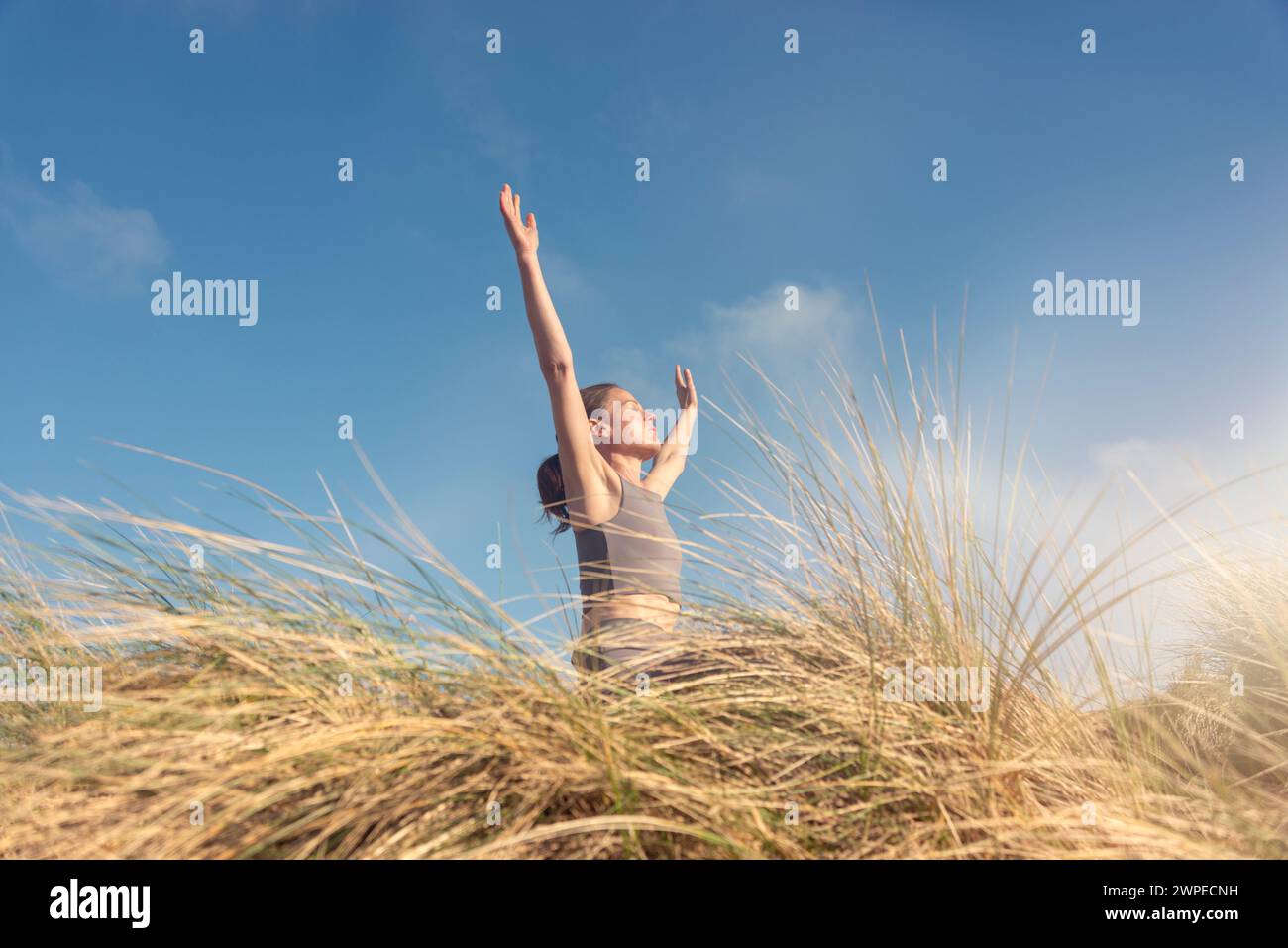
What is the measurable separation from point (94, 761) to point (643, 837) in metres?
1.14

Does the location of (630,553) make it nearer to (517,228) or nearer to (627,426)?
(627,426)

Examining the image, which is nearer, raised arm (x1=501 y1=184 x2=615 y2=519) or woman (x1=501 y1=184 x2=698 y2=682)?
woman (x1=501 y1=184 x2=698 y2=682)

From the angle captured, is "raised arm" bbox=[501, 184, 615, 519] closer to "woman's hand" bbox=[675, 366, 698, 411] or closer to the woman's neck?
the woman's neck

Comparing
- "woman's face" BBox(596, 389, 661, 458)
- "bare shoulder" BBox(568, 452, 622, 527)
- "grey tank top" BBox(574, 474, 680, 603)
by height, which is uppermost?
"woman's face" BBox(596, 389, 661, 458)

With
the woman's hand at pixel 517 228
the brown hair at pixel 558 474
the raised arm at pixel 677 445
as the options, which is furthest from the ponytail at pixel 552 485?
the woman's hand at pixel 517 228

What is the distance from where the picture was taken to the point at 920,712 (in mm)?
2023

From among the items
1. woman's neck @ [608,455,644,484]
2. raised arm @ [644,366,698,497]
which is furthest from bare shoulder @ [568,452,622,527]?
raised arm @ [644,366,698,497]

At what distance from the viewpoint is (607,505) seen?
320 cm

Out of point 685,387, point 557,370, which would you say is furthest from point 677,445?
point 557,370

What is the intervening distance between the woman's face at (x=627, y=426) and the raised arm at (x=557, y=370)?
37 cm

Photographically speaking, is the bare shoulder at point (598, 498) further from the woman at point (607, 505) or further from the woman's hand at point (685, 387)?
the woman's hand at point (685, 387)

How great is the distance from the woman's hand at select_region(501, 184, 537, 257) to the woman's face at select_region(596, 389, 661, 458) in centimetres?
81

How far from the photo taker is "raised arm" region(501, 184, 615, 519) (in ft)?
9.96

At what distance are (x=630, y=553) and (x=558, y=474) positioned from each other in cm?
106
